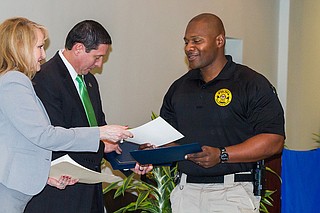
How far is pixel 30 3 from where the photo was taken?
3.38m

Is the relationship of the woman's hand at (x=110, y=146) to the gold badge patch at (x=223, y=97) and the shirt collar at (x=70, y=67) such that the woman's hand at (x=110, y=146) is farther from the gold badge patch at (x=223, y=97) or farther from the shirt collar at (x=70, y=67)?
the gold badge patch at (x=223, y=97)

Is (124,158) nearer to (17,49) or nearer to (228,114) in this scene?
(228,114)

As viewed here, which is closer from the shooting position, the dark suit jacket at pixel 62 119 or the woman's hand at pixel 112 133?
the woman's hand at pixel 112 133

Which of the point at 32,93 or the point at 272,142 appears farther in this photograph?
the point at 272,142

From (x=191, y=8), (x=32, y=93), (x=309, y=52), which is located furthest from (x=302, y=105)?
(x=32, y=93)

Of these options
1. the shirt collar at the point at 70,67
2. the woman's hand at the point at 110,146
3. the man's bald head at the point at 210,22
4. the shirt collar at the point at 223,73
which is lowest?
the woman's hand at the point at 110,146

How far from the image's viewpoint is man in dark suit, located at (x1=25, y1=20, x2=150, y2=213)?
2.62 meters

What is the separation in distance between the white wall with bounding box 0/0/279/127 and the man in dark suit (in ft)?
2.21

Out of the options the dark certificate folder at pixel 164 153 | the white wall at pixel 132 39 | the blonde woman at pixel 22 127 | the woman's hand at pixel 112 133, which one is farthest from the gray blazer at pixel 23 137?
the white wall at pixel 132 39

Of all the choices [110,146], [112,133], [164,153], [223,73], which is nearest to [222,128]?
[223,73]

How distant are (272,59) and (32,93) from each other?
5.03m

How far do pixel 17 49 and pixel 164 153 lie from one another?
2.66 ft

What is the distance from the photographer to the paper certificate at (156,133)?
265 centimetres

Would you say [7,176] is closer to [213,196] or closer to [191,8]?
[213,196]
